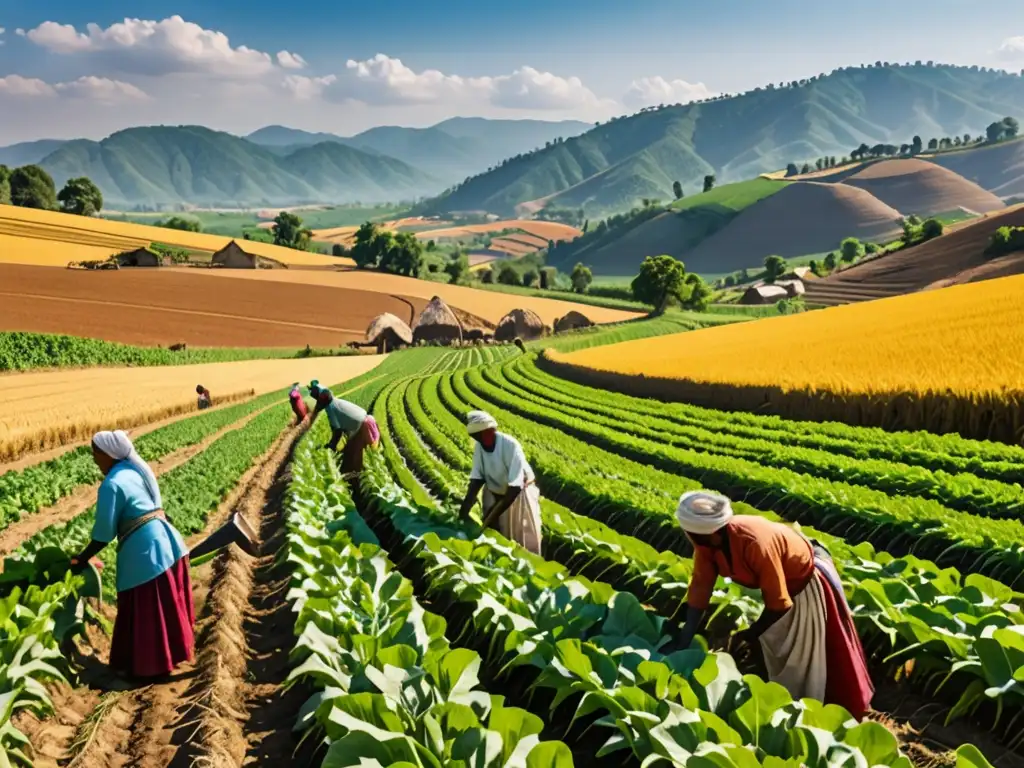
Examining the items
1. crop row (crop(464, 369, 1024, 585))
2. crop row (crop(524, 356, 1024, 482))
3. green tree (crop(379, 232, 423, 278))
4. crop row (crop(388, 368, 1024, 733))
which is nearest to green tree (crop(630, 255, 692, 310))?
green tree (crop(379, 232, 423, 278))

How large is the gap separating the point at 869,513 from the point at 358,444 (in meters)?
8.65

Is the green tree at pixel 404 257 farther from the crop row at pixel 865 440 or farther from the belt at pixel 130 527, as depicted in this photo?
the belt at pixel 130 527

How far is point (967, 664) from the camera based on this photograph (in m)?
5.07

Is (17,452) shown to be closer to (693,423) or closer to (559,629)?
(693,423)

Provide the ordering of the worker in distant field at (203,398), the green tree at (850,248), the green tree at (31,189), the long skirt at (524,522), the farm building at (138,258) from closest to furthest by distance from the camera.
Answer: the long skirt at (524,522)
the worker in distant field at (203,398)
the farm building at (138,258)
the green tree at (31,189)
the green tree at (850,248)

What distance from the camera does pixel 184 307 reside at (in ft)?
213

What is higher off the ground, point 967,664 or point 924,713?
point 967,664

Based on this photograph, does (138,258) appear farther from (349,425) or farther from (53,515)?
(349,425)

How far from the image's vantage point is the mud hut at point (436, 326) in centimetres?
7238

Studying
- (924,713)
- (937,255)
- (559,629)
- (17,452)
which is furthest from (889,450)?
(937,255)

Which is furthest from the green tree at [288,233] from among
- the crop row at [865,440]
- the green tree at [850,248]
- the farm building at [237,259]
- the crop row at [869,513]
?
the crop row at [869,513]

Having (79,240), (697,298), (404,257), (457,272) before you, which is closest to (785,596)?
(697,298)

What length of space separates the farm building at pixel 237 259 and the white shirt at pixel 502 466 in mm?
85840

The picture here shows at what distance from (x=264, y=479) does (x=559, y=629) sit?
12.8 m
